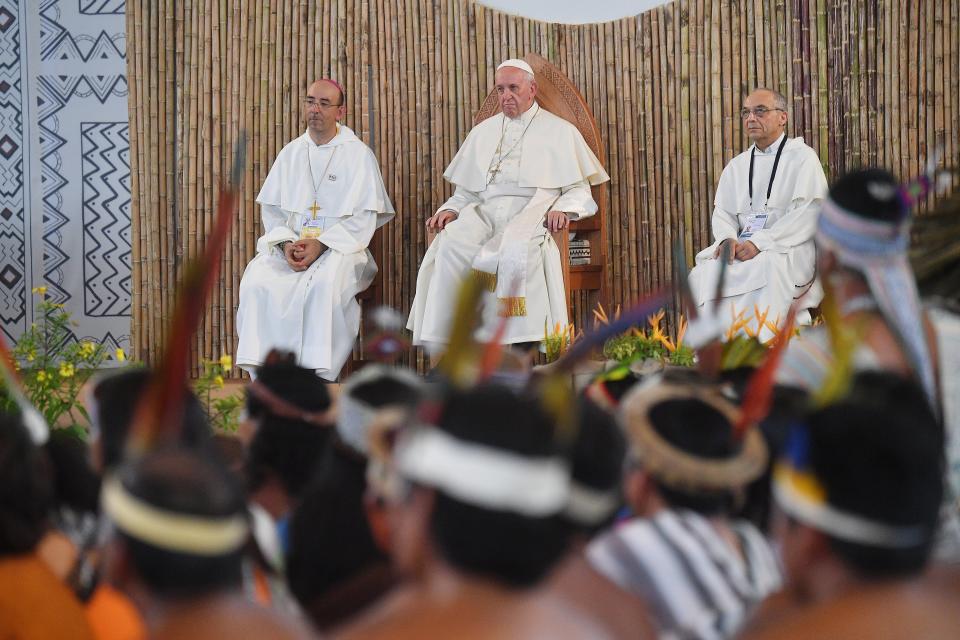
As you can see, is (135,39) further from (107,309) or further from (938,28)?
(938,28)

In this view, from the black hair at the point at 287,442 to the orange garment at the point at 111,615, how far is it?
64 cm

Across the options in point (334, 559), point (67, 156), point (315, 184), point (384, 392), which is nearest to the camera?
point (334, 559)

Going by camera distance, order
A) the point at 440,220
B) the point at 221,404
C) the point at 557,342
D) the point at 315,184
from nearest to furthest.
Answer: the point at 221,404, the point at 557,342, the point at 440,220, the point at 315,184

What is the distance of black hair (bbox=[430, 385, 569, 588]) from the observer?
1.21m

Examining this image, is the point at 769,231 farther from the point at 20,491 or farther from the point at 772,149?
the point at 20,491

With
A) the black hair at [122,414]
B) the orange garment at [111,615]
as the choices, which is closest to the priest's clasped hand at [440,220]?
the black hair at [122,414]

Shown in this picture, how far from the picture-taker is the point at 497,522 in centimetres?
121

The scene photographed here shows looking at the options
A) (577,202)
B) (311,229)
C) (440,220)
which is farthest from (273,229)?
(577,202)

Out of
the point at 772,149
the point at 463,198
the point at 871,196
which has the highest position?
the point at 772,149

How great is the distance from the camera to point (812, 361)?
230 cm

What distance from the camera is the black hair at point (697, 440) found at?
158 centimetres

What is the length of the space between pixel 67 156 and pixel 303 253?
2.37m

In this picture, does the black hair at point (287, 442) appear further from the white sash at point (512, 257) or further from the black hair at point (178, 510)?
the white sash at point (512, 257)

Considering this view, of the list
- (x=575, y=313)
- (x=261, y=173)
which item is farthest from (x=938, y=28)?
(x=261, y=173)
